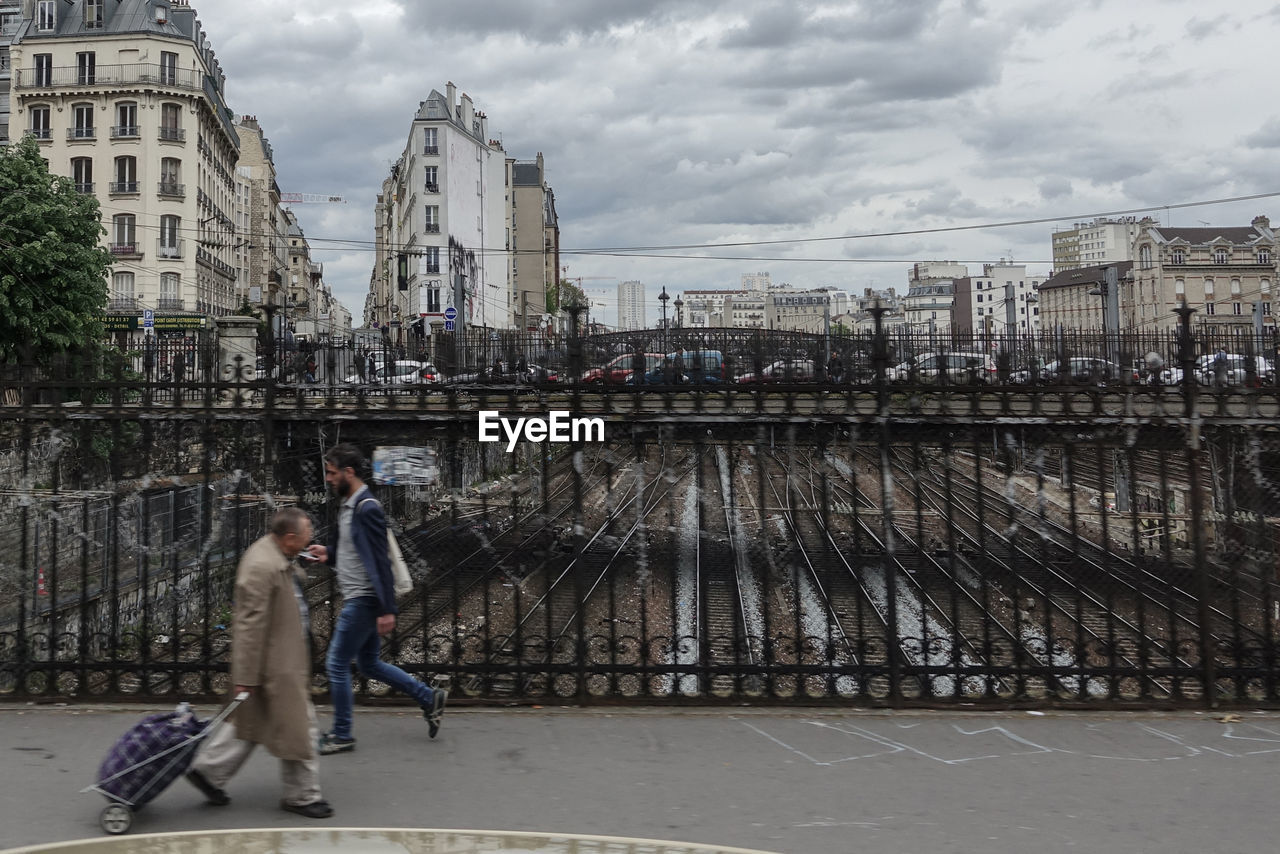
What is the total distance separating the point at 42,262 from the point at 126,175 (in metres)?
23.2

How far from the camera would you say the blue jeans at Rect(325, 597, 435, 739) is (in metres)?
6.11

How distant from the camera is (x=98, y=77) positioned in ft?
160

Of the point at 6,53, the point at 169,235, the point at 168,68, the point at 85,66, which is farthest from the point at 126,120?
the point at 6,53

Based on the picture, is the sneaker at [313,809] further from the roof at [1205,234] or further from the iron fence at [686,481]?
the roof at [1205,234]

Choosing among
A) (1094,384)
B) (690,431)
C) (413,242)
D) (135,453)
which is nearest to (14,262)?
(135,453)

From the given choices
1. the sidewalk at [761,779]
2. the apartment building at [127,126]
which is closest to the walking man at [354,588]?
the sidewalk at [761,779]

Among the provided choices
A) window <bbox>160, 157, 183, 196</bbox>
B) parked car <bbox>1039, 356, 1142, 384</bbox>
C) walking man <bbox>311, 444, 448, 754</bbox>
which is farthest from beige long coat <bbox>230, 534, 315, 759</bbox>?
window <bbox>160, 157, 183, 196</bbox>

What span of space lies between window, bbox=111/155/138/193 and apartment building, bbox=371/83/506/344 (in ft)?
57.0

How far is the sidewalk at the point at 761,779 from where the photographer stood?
516 cm

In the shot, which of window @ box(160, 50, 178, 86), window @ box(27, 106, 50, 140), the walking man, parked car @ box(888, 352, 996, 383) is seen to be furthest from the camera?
window @ box(160, 50, 178, 86)

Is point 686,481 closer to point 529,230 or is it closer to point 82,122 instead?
point 82,122

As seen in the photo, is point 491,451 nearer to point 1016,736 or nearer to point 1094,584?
point 1016,736

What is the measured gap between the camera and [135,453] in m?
7.46

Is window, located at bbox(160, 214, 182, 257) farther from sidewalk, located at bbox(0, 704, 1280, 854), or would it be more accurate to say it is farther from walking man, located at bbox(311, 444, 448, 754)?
walking man, located at bbox(311, 444, 448, 754)
